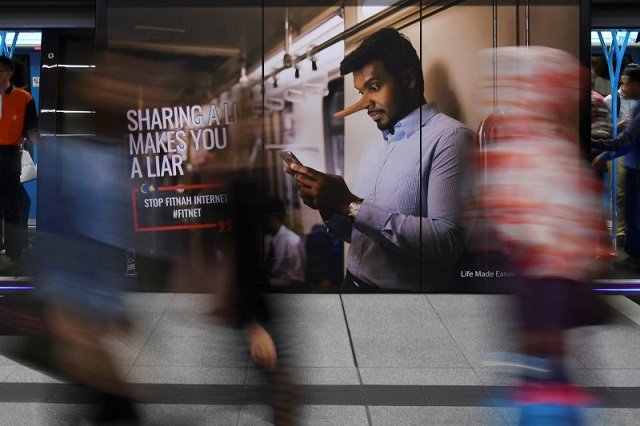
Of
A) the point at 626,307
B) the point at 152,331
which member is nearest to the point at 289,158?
the point at 152,331

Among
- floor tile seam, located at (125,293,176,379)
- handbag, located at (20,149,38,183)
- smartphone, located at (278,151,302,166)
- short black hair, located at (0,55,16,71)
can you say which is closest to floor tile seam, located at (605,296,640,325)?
smartphone, located at (278,151,302,166)

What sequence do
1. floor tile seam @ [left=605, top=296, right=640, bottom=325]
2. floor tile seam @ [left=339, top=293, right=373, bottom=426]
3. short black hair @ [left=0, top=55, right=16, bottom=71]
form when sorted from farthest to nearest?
short black hair @ [left=0, top=55, right=16, bottom=71], floor tile seam @ [left=605, top=296, right=640, bottom=325], floor tile seam @ [left=339, top=293, right=373, bottom=426]

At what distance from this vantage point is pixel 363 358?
21.6 feet

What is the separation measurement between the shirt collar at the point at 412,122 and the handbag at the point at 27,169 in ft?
13.5

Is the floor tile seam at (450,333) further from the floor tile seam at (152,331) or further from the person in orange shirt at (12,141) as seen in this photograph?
the person in orange shirt at (12,141)

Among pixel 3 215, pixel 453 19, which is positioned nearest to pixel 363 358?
pixel 453 19

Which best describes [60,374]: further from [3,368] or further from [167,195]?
[167,195]

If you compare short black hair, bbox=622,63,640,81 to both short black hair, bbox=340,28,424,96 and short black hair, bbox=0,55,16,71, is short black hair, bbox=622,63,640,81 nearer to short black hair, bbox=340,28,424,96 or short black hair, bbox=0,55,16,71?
short black hair, bbox=340,28,424,96

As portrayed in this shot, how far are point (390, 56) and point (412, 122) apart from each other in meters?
0.62

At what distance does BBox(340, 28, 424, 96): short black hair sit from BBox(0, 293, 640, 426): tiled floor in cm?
200

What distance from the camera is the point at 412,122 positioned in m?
8.44

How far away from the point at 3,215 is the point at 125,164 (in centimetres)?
692

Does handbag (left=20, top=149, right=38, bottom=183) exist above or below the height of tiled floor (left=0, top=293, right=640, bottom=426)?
above

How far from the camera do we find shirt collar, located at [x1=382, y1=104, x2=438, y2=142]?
843cm
